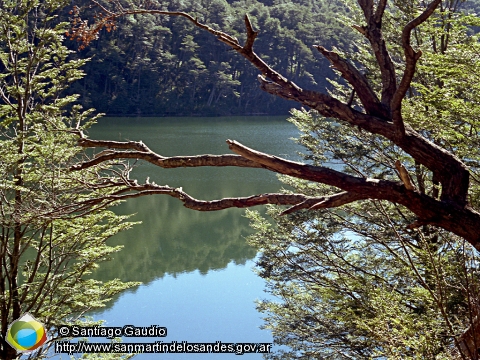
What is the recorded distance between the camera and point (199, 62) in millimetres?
35750

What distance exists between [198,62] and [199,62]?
6 centimetres

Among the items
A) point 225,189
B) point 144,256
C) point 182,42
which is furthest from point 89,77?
point 144,256

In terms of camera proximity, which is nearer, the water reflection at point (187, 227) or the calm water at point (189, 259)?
the calm water at point (189, 259)

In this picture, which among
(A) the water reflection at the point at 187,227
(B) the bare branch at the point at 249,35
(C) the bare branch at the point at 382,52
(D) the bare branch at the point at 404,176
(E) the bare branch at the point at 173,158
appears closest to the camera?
(D) the bare branch at the point at 404,176

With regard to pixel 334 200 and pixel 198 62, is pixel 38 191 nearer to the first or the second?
pixel 334 200

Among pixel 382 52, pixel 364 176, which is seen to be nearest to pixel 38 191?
pixel 364 176

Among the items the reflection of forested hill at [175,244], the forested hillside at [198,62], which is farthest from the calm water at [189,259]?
the forested hillside at [198,62]

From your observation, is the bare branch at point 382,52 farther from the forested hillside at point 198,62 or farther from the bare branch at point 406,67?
the forested hillside at point 198,62

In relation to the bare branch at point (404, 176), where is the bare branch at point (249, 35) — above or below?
above

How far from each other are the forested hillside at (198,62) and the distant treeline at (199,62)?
58mm

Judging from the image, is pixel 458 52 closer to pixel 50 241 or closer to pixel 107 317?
pixel 50 241

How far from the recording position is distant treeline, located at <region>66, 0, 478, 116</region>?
34.2 m

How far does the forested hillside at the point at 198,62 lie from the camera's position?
3419cm

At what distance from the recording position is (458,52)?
11.1ft
